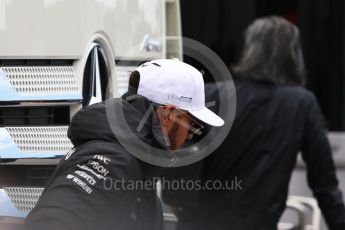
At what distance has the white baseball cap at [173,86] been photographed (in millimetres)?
3105

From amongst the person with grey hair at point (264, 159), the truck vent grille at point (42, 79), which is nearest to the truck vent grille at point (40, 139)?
the truck vent grille at point (42, 79)

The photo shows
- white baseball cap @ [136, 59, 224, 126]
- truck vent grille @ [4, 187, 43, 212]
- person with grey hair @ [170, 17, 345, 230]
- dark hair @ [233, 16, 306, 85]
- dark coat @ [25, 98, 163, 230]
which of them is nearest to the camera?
dark coat @ [25, 98, 163, 230]

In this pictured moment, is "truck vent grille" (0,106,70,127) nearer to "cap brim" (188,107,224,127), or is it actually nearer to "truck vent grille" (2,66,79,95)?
"truck vent grille" (2,66,79,95)

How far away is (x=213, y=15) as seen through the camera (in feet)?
27.6

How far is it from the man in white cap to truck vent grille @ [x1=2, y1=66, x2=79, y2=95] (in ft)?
2.98

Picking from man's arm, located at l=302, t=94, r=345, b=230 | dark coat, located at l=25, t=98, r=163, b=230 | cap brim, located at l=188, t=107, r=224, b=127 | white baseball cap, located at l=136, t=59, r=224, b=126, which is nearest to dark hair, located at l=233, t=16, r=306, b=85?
man's arm, located at l=302, t=94, r=345, b=230

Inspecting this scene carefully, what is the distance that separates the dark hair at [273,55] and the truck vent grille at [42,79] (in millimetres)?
1138

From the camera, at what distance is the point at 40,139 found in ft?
13.2

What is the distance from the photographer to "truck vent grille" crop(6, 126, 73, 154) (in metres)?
3.94

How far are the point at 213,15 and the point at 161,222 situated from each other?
17.3 feet

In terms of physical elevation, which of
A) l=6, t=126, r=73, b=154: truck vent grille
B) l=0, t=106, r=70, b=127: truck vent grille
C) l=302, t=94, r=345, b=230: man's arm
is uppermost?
l=0, t=106, r=70, b=127: truck vent grille

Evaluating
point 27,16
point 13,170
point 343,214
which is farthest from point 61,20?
point 343,214

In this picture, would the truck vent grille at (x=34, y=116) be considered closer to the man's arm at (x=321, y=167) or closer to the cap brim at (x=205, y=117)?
the cap brim at (x=205, y=117)

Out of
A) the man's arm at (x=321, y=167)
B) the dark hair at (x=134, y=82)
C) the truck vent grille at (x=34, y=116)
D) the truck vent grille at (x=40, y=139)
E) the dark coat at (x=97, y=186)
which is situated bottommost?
the man's arm at (x=321, y=167)
